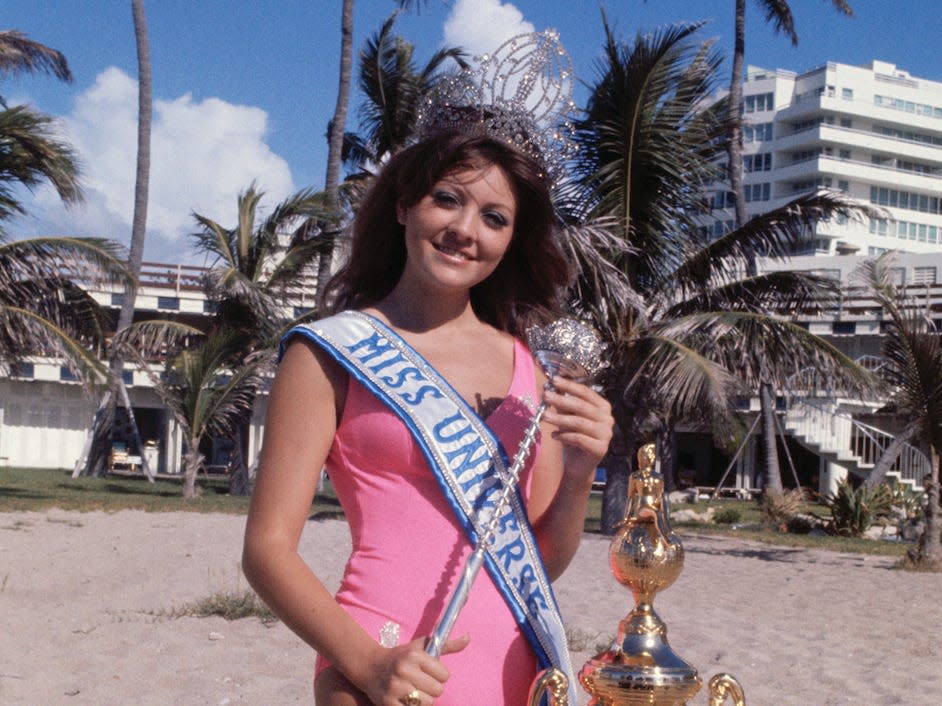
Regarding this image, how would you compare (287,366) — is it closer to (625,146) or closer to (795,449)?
(625,146)

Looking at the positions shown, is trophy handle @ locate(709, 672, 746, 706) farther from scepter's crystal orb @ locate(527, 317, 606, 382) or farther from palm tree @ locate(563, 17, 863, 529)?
palm tree @ locate(563, 17, 863, 529)

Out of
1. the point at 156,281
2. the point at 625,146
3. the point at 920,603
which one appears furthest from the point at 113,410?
the point at 920,603

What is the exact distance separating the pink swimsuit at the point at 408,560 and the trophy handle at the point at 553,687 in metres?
0.14

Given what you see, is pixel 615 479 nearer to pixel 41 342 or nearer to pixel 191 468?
pixel 191 468

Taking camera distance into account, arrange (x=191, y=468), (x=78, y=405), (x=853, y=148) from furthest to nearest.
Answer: (x=853, y=148) < (x=78, y=405) < (x=191, y=468)

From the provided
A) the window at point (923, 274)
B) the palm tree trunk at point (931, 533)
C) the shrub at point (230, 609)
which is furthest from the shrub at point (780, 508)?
the window at point (923, 274)

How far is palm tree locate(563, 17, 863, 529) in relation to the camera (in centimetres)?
1240

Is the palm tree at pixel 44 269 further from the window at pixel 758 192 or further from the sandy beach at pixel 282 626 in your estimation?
the window at pixel 758 192

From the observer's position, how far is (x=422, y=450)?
4.87 feet

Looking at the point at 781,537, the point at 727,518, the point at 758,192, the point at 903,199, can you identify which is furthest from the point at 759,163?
the point at 781,537

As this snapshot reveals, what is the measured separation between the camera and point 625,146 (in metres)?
12.6

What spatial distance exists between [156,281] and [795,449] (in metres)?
18.1

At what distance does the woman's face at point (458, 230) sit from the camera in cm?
158

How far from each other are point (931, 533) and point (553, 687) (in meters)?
11.1
